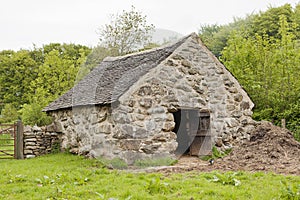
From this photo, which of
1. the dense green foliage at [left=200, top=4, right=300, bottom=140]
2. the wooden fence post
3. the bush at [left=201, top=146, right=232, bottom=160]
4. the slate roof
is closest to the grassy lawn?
A: the slate roof

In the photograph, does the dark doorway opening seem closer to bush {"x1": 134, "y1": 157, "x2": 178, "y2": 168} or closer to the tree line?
bush {"x1": 134, "y1": 157, "x2": 178, "y2": 168}

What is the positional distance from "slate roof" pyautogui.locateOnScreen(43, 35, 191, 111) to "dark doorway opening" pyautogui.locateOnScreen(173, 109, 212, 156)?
2.25 m

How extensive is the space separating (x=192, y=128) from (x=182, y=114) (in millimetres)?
847

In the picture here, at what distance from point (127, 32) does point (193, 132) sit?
13.6 meters

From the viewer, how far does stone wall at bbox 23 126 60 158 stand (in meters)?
11.7

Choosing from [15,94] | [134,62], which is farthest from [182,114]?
[15,94]

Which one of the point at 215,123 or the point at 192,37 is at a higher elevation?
the point at 192,37

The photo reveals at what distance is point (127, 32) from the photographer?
23.5 m

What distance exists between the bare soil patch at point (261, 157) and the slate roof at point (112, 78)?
8.63ft

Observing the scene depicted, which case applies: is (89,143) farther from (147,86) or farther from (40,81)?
(40,81)

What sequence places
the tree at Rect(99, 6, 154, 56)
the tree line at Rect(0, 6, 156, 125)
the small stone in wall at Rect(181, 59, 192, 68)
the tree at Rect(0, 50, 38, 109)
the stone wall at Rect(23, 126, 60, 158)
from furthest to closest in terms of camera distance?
the tree at Rect(0, 50, 38, 109) < the tree at Rect(99, 6, 154, 56) < the tree line at Rect(0, 6, 156, 125) < the stone wall at Rect(23, 126, 60, 158) < the small stone in wall at Rect(181, 59, 192, 68)

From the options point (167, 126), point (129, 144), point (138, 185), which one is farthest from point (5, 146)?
point (138, 185)

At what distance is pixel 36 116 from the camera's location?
16.7m

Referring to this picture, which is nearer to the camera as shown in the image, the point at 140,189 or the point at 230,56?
the point at 140,189
